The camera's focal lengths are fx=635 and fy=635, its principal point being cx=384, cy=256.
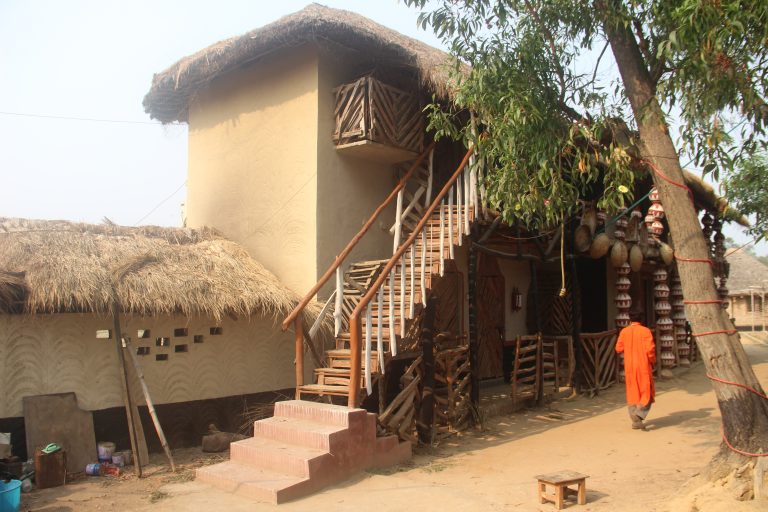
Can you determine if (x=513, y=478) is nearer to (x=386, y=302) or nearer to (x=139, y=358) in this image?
(x=386, y=302)

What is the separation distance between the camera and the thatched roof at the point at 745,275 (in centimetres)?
2669

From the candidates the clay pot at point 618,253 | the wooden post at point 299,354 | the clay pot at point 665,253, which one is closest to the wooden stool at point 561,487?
the wooden post at point 299,354

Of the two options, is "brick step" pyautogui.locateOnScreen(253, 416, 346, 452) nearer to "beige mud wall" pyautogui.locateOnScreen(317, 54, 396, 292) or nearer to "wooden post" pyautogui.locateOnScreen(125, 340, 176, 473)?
"wooden post" pyautogui.locateOnScreen(125, 340, 176, 473)

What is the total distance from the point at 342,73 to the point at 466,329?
14.8ft

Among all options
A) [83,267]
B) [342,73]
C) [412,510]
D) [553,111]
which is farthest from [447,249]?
[83,267]

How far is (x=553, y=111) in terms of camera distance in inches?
248

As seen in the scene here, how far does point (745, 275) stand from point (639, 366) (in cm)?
2317

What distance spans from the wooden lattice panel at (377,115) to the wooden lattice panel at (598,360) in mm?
4594

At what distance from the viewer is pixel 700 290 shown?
5.04m

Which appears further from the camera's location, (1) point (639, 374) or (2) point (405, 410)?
(1) point (639, 374)

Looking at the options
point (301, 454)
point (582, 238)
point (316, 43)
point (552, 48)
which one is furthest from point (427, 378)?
point (316, 43)

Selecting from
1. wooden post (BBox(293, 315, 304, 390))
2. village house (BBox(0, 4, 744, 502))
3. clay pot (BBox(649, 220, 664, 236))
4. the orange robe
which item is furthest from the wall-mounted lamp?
wooden post (BBox(293, 315, 304, 390))

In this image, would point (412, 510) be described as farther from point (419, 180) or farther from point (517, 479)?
point (419, 180)

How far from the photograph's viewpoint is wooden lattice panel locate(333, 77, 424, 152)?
27.6ft
